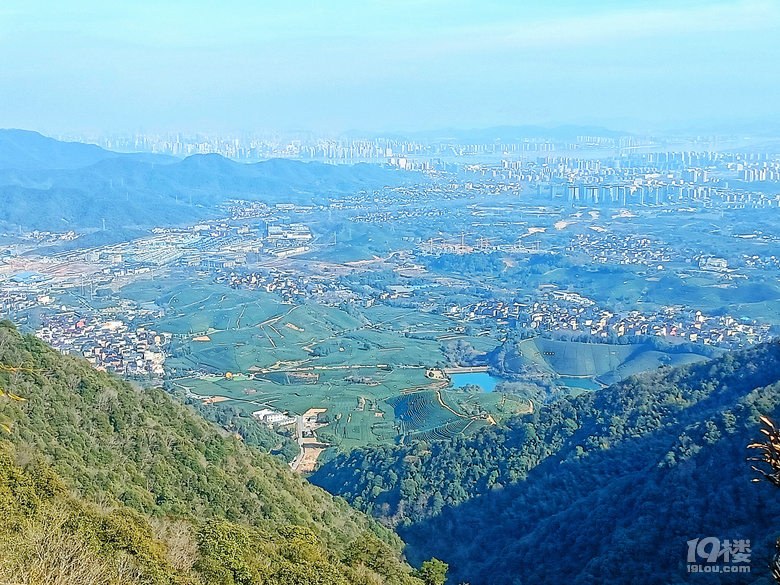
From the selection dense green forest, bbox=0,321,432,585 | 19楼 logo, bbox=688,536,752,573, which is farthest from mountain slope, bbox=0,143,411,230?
19楼 logo, bbox=688,536,752,573

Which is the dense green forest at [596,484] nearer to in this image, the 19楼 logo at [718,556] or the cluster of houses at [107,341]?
the 19楼 logo at [718,556]

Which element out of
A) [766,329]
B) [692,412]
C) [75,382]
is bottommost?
[766,329]

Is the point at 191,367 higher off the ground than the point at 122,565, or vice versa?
the point at 122,565

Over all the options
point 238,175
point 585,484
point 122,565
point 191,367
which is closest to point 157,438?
point 122,565

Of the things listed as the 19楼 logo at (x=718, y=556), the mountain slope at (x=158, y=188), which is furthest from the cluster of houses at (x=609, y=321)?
the mountain slope at (x=158, y=188)

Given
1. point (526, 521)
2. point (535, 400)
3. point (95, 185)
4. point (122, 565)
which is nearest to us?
point (122, 565)

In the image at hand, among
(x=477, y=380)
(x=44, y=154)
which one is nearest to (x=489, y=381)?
(x=477, y=380)

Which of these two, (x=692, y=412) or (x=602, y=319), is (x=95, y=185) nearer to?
(x=602, y=319)
